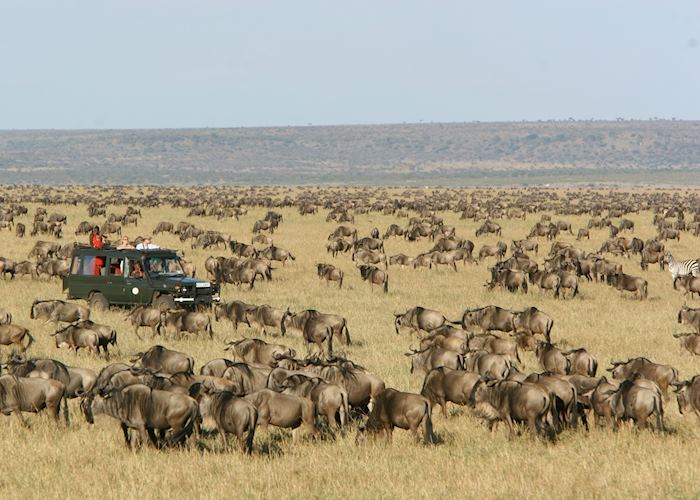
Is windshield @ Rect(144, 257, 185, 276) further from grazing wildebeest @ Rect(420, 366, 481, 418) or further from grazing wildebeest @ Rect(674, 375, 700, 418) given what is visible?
grazing wildebeest @ Rect(674, 375, 700, 418)

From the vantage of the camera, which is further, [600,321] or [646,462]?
[600,321]

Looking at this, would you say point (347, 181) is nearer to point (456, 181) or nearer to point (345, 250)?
point (456, 181)

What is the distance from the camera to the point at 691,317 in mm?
21172

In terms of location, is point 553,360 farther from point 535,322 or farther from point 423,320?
point 423,320

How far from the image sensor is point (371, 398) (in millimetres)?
13891

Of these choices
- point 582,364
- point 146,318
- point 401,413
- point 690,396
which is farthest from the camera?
point 146,318

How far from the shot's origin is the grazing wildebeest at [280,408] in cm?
1188

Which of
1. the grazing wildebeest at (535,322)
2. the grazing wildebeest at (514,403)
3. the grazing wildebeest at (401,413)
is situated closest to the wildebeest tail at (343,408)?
the grazing wildebeest at (401,413)

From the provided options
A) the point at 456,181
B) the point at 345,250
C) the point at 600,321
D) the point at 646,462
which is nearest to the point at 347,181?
the point at 456,181

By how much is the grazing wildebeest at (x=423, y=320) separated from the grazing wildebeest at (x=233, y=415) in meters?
8.82

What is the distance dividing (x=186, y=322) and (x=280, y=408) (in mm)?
8214

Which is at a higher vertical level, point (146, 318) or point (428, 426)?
point (428, 426)

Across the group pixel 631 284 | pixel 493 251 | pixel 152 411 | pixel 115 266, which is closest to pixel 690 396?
pixel 152 411

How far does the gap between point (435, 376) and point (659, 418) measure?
9.61ft
